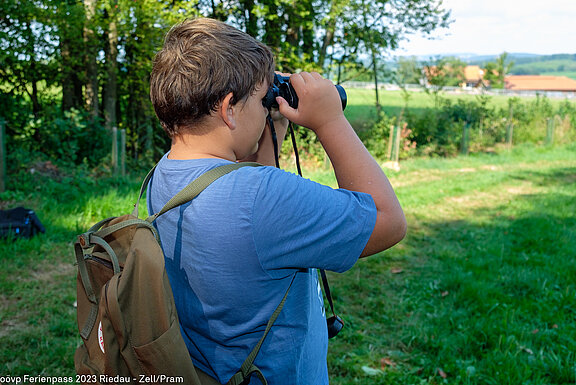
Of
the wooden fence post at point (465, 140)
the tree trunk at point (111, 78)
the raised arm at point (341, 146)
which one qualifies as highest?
the tree trunk at point (111, 78)

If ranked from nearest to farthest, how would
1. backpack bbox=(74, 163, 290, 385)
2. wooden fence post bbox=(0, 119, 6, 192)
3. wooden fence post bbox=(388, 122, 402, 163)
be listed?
backpack bbox=(74, 163, 290, 385)
wooden fence post bbox=(0, 119, 6, 192)
wooden fence post bbox=(388, 122, 402, 163)

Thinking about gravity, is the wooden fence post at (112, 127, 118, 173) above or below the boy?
below

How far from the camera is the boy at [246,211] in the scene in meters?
1.21

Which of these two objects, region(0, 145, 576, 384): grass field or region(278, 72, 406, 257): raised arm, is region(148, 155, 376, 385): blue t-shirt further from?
region(0, 145, 576, 384): grass field

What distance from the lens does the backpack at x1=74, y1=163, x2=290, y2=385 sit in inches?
44.9

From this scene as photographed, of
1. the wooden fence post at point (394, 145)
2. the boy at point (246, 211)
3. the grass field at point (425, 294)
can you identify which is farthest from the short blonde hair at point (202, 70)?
the wooden fence post at point (394, 145)

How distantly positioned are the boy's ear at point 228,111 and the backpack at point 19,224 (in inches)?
191

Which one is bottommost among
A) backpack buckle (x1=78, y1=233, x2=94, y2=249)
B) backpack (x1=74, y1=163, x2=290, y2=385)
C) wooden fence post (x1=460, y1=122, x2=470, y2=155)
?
wooden fence post (x1=460, y1=122, x2=470, y2=155)

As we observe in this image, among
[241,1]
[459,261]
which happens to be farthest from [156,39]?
[459,261]

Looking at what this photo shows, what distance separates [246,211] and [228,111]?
0.94ft

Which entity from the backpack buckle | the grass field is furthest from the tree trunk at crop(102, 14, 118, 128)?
the backpack buckle

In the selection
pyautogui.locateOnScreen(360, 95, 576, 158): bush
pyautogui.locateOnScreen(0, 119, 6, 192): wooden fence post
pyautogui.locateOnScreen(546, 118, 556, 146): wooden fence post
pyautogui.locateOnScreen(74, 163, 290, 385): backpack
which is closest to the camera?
pyautogui.locateOnScreen(74, 163, 290, 385): backpack

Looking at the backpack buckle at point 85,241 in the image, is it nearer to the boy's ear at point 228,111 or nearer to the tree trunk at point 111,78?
the boy's ear at point 228,111

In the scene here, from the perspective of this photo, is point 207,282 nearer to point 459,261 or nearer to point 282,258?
point 282,258
